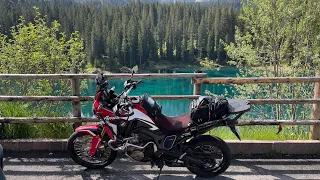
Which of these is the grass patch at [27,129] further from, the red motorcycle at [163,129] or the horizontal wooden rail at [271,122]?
the horizontal wooden rail at [271,122]

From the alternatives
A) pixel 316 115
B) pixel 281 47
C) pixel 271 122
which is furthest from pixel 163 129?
pixel 281 47

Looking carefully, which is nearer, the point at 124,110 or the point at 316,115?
the point at 124,110

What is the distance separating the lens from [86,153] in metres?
4.41

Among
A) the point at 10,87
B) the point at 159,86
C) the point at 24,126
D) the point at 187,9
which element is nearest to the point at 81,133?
the point at 24,126

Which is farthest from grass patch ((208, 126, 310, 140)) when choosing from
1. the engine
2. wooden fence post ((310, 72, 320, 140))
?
the engine

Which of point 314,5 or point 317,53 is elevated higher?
point 314,5

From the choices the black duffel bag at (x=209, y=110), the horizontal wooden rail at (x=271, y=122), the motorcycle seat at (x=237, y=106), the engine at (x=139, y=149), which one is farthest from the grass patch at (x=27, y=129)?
the horizontal wooden rail at (x=271, y=122)

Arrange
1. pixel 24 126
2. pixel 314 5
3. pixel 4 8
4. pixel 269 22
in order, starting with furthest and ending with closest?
pixel 4 8 < pixel 269 22 < pixel 314 5 < pixel 24 126

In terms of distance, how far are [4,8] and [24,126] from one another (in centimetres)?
9027

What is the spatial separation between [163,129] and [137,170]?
84 cm

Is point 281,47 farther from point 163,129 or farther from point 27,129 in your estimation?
point 27,129

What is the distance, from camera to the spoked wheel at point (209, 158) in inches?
159

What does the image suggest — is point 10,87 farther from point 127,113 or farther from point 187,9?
point 187,9

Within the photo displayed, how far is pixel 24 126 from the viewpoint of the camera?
5.27 meters
